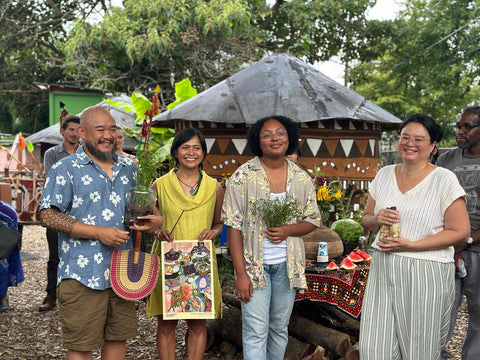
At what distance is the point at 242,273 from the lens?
3656mm

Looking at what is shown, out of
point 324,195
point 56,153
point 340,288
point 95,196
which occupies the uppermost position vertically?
point 56,153

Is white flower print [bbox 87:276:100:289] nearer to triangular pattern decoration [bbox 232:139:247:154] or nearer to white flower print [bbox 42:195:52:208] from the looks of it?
white flower print [bbox 42:195:52:208]

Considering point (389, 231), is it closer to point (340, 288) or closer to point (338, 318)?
point (340, 288)

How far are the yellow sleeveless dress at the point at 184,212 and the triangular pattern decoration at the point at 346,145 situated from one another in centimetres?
477

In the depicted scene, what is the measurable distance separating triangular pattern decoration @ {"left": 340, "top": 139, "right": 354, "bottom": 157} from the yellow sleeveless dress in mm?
4770

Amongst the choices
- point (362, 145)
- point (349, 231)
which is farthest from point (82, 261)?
point (362, 145)

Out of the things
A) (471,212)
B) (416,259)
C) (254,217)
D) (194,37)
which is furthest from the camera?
(194,37)

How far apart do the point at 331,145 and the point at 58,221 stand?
5.79 m

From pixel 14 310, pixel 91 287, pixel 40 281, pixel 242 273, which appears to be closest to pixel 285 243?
pixel 242 273

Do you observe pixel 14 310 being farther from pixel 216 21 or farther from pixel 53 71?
pixel 53 71

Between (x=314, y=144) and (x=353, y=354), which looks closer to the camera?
(x=353, y=354)

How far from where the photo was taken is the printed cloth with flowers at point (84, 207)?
3430 millimetres

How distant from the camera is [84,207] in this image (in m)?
3.49

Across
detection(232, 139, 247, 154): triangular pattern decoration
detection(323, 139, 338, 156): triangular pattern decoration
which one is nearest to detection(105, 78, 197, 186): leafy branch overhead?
detection(232, 139, 247, 154): triangular pattern decoration
